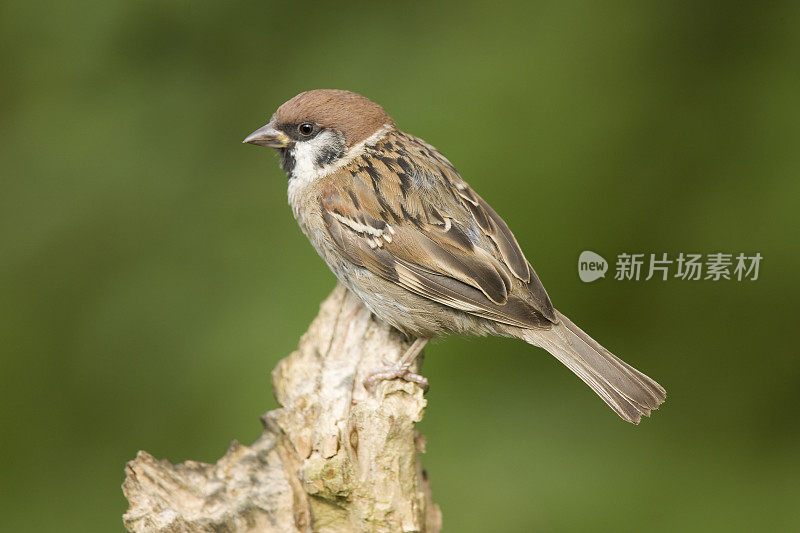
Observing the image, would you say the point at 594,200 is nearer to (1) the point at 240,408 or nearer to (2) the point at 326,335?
(2) the point at 326,335

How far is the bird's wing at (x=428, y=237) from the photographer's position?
2.50 m

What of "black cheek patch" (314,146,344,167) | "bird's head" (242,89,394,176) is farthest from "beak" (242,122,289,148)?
"black cheek patch" (314,146,344,167)

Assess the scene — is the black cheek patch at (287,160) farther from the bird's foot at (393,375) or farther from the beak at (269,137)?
the bird's foot at (393,375)

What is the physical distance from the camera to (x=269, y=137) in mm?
2732

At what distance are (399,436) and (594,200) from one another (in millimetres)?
1327

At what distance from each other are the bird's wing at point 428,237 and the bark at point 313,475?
322 mm

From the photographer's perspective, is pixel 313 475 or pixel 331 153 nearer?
pixel 313 475

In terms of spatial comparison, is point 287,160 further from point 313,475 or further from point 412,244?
point 313,475

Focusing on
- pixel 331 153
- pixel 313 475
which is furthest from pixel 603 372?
pixel 331 153

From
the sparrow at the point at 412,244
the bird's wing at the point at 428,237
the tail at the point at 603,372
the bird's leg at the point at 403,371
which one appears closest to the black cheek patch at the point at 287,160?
the sparrow at the point at 412,244

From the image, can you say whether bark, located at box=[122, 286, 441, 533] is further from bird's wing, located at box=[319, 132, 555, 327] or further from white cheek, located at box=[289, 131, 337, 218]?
white cheek, located at box=[289, 131, 337, 218]

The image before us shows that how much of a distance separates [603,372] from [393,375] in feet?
1.95
